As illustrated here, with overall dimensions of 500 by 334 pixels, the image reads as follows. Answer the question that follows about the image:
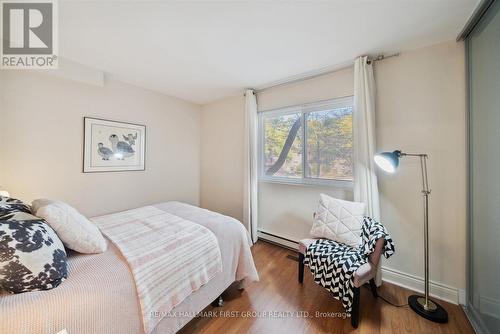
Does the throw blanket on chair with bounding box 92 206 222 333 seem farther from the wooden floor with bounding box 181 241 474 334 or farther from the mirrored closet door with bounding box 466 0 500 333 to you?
the mirrored closet door with bounding box 466 0 500 333

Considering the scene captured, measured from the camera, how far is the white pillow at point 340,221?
71.2 inches

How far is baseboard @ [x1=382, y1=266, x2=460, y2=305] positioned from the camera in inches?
66.5

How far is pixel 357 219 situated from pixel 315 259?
0.57 m

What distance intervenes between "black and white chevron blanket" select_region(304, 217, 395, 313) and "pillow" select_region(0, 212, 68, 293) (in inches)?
69.2

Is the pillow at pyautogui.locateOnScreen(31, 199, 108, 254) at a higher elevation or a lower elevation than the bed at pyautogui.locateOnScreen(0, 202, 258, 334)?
higher

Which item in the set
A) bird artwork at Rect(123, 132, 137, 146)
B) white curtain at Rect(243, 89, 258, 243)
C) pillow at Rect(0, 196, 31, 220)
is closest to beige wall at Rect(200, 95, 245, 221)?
white curtain at Rect(243, 89, 258, 243)

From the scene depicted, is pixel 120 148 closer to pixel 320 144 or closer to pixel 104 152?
pixel 104 152

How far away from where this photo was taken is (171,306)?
3.99ft

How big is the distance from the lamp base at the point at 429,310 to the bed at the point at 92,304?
1.71 m

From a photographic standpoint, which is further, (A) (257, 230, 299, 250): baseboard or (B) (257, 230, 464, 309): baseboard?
(A) (257, 230, 299, 250): baseboard

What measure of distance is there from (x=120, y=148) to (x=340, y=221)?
117 inches

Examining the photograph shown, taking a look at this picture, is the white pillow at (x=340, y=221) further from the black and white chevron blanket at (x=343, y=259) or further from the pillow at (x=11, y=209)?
the pillow at (x=11, y=209)

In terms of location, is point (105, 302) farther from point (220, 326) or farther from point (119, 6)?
point (119, 6)

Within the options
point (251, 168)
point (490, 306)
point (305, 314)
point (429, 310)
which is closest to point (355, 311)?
point (305, 314)
